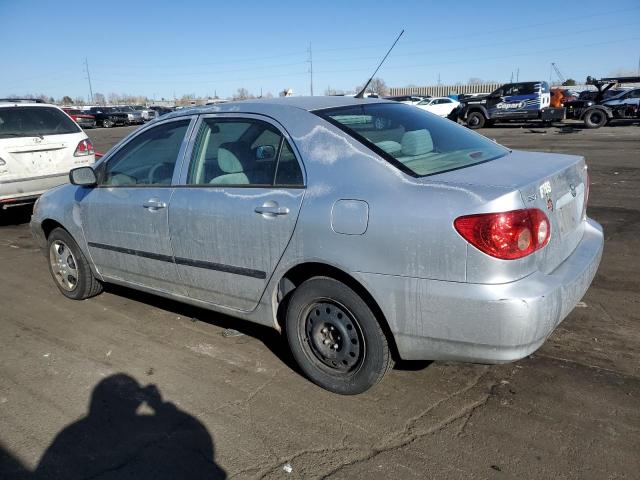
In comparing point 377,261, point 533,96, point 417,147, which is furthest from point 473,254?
point 533,96

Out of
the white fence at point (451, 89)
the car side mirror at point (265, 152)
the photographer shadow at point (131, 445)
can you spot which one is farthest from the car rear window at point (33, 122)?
the white fence at point (451, 89)

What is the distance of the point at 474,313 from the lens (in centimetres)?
249

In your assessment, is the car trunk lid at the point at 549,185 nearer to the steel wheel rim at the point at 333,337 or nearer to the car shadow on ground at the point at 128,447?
the steel wheel rim at the point at 333,337

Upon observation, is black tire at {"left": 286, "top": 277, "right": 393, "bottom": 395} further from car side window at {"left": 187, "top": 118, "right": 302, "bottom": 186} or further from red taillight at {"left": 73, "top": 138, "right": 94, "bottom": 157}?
red taillight at {"left": 73, "top": 138, "right": 94, "bottom": 157}

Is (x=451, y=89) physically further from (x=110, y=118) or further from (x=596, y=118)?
(x=596, y=118)

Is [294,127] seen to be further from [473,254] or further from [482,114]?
[482,114]

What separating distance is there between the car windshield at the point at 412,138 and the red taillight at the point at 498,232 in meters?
0.46

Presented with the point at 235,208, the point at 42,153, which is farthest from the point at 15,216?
the point at 235,208

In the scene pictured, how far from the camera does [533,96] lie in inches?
949

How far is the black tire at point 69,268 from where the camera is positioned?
15.2 ft

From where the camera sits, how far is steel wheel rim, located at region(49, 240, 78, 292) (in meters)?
4.74

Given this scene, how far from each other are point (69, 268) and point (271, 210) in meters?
2.62

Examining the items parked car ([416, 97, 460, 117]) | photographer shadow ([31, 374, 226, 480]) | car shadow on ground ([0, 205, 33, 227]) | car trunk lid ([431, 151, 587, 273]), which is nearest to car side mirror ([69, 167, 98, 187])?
photographer shadow ([31, 374, 226, 480])

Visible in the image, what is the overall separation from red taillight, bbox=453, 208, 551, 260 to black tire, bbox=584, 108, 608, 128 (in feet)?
74.9
